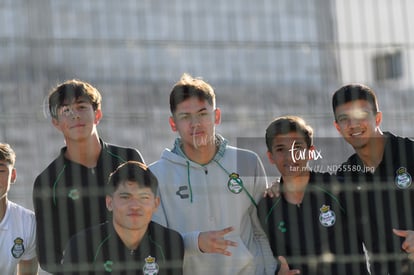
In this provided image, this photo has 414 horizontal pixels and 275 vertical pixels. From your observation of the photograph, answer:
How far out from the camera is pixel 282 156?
5.52 metres

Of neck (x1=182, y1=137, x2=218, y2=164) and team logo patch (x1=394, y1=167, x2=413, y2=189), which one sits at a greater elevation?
neck (x1=182, y1=137, x2=218, y2=164)

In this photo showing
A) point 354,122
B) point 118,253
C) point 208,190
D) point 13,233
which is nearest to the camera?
point 118,253

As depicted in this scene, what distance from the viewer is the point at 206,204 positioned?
5.46 metres

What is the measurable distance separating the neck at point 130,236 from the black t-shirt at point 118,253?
0.04 feet

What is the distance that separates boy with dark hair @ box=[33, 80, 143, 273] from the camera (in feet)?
17.6

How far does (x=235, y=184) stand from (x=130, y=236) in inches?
20.5

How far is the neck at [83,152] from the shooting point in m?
5.46

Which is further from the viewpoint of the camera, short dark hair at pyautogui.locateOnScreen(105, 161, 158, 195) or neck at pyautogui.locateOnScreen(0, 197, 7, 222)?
neck at pyautogui.locateOnScreen(0, 197, 7, 222)

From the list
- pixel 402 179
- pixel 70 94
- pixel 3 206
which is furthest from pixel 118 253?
pixel 402 179

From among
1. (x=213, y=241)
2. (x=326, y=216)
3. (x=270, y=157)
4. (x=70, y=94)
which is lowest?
(x=213, y=241)

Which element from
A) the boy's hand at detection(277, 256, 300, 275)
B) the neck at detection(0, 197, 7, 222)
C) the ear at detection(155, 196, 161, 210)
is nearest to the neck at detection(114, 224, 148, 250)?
the ear at detection(155, 196, 161, 210)

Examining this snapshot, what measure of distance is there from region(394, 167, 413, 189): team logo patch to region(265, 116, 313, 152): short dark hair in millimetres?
416

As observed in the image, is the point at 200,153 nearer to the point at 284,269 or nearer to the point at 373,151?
the point at 284,269

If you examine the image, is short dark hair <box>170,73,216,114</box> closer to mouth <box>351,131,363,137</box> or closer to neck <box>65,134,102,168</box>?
neck <box>65,134,102,168</box>
